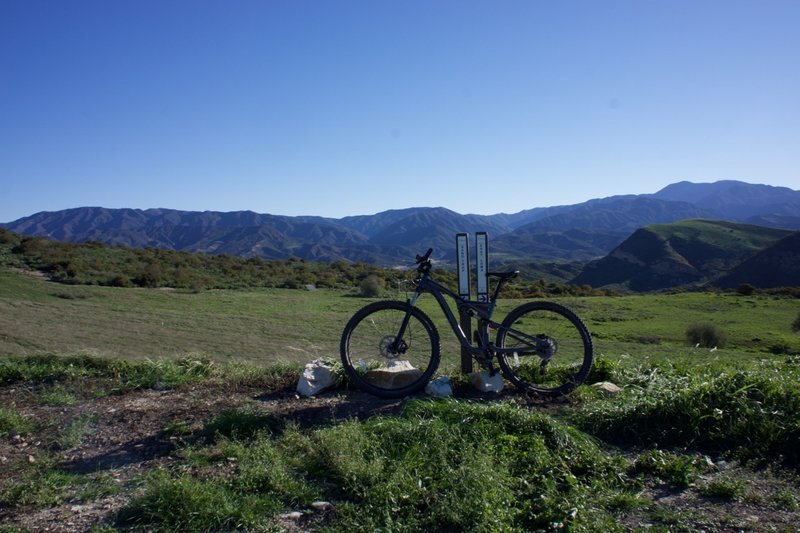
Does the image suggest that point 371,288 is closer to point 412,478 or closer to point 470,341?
point 470,341

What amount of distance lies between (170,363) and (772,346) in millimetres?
25156

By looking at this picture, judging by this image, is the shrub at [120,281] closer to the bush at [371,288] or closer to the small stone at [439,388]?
the bush at [371,288]

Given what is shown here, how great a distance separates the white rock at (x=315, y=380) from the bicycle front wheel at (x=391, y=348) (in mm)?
248

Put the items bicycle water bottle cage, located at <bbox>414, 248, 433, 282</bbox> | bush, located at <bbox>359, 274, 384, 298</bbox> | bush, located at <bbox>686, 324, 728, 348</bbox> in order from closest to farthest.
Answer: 1. bicycle water bottle cage, located at <bbox>414, 248, 433, 282</bbox>
2. bush, located at <bbox>686, 324, 728, 348</bbox>
3. bush, located at <bbox>359, 274, 384, 298</bbox>

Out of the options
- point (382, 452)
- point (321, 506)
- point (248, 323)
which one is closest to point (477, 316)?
point (382, 452)

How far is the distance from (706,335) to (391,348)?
2331cm

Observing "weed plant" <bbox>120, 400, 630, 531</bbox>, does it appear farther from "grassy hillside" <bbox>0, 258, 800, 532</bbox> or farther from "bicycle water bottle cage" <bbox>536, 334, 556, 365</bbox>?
"bicycle water bottle cage" <bbox>536, 334, 556, 365</bbox>

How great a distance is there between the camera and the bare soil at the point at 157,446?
343cm

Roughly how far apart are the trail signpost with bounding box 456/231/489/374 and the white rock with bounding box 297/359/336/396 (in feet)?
5.20

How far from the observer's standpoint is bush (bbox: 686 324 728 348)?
24016 millimetres

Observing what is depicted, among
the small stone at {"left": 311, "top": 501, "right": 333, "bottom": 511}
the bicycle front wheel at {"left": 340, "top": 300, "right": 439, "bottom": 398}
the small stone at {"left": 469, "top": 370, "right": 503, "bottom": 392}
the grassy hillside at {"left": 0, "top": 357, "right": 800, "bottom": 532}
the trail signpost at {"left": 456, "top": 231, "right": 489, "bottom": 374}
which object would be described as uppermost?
the trail signpost at {"left": 456, "top": 231, "right": 489, "bottom": 374}

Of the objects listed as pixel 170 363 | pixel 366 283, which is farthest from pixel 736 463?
pixel 366 283

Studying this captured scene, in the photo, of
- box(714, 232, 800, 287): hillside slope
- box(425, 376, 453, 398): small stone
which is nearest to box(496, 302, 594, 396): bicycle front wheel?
box(425, 376, 453, 398): small stone

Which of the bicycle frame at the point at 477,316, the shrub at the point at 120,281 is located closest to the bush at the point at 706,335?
the bicycle frame at the point at 477,316
